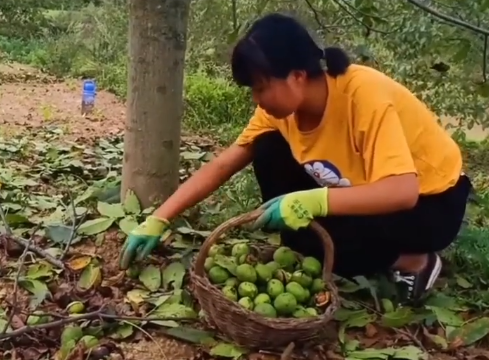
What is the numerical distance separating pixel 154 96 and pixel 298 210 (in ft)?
2.67

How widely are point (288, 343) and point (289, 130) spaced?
0.59m

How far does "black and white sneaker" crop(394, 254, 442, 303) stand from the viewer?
85.4 inches

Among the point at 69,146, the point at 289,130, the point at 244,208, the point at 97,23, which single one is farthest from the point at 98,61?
the point at 289,130

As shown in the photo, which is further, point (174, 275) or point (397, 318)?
point (174, 275)

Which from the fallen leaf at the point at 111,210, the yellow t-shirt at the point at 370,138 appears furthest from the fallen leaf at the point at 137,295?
the yellow t-shirt at the point at 370,138

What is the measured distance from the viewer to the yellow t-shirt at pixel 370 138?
1850 mm

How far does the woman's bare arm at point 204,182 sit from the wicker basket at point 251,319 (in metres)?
0.35

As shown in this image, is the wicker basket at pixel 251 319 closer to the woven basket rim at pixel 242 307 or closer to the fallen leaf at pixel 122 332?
the woven basket rim at pixel 242 307

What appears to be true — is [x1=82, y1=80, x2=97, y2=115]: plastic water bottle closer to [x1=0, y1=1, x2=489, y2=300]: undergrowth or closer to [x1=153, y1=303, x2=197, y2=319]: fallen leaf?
[x1=0, y1=1, x2=489, y2=300]: undergrowth

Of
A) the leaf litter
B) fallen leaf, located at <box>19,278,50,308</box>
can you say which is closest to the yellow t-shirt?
the leaf litter

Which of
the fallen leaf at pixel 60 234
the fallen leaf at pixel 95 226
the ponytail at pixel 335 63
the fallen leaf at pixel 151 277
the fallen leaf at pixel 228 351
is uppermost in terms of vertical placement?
the ponytail at pixel 335 63

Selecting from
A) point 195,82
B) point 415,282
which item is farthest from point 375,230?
point 195,82

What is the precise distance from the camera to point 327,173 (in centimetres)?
209

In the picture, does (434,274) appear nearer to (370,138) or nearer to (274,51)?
(370,138)
